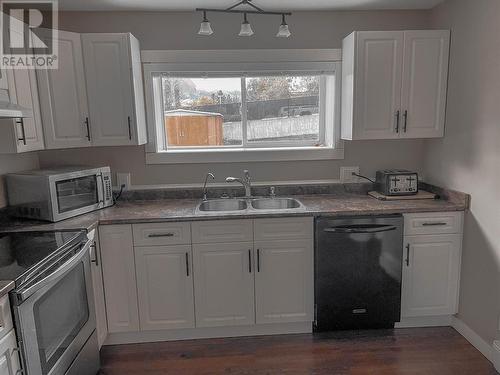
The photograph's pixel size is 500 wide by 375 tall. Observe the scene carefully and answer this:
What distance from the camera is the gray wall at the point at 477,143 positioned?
209 cm

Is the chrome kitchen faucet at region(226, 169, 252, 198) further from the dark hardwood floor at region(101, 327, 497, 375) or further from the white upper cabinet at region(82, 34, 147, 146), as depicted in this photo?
the dark hardwood floor at region(101, 327, 497, 375)

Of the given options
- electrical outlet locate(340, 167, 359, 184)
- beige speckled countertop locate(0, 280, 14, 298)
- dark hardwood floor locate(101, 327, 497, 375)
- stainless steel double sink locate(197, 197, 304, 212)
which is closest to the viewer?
beige speckled countertop locate(0, 280, 14, 298)

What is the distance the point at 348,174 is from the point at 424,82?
0.87m

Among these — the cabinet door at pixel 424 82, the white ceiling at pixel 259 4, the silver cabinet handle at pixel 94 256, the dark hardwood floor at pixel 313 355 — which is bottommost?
the dark hardwood floor at pixel 313 355

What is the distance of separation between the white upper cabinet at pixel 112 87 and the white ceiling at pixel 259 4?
0.25 metres

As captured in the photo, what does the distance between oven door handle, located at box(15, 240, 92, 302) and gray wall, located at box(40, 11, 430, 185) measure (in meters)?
1.00

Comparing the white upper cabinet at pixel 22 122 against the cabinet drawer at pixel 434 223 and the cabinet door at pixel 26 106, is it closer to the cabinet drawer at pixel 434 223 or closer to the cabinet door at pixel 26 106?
the cabinet door at pixel 26 106

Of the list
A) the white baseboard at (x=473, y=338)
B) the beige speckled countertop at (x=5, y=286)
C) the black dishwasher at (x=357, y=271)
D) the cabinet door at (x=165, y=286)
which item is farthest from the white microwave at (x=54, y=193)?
the white baseboard at (x=473, y=338)

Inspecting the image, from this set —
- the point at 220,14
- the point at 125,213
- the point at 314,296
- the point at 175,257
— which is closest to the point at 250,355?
the point at 314,296

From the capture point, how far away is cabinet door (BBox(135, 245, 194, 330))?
230 centimetres

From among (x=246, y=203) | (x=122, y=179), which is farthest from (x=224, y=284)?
(x=122, y=179)

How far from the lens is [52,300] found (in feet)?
5.23

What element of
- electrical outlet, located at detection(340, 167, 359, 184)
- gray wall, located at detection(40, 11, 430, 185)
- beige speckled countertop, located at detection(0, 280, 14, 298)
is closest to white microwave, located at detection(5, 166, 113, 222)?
gray wall, located at detection(40, 11, 430, 185)

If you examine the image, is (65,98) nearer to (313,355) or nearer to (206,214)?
(206,214)
